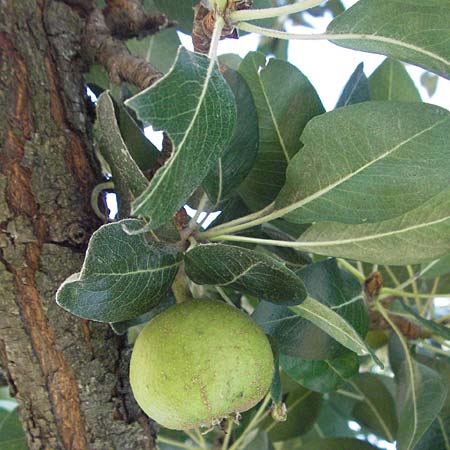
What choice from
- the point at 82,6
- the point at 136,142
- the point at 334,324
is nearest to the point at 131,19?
the point at 82,6

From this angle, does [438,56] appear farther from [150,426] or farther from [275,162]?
[150,426]

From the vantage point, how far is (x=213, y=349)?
0.67 meters

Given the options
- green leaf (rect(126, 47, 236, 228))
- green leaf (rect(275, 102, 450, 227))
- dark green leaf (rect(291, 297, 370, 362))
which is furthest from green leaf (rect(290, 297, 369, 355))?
green leaf (rect(126, 47, 236, 228))

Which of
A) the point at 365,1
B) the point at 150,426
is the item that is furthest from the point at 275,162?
the point at 150,426

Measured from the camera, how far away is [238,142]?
2.64ft

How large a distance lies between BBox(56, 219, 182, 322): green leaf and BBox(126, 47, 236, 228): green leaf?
0.06 m

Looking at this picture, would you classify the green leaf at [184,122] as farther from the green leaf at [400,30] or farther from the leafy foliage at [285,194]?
the green leaf at [400,30]

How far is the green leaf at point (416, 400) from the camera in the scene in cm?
90

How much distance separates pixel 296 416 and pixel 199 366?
718 mm

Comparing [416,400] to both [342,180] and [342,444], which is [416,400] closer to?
[342,444]

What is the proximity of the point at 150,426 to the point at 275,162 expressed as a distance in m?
0.38

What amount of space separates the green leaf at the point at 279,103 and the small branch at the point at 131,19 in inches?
8.2

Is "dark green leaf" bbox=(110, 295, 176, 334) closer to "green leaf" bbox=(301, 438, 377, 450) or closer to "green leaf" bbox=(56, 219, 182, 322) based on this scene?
"green leaf" bbox=(56, 219, 182, 322)

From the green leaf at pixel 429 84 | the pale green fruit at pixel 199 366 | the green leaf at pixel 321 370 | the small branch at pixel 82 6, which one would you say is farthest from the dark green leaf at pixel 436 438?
the green leaf at pixel 429 84
